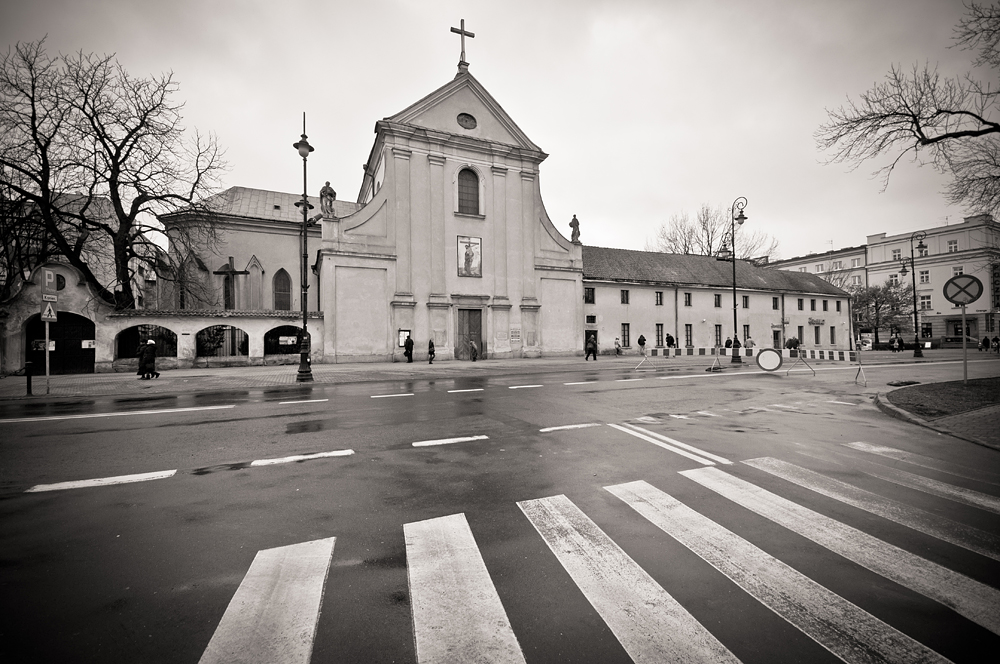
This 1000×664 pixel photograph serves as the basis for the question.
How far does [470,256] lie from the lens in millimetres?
29625

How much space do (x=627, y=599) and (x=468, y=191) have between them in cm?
3015

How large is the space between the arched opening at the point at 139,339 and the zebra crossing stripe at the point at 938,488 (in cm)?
2714

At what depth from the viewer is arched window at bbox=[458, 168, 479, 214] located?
30.2 meters

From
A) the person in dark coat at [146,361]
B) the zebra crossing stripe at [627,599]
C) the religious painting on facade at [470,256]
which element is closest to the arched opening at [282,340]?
the person in dark coat at [146,361]

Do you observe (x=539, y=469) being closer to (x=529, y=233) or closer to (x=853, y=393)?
(x=853, y=393)

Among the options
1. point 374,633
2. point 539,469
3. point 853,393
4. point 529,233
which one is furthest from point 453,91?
point 374,633

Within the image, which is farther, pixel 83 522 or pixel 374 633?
pixel 83 522

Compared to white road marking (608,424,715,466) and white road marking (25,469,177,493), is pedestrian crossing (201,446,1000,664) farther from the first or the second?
white road marking (25,469,177,493)

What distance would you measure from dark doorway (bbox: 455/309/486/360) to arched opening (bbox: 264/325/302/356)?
9.65m

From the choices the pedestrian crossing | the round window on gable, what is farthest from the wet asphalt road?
the round window on gable

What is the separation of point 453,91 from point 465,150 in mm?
4020

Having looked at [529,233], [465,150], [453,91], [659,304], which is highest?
[453,91]

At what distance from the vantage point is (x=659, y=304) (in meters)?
40.2

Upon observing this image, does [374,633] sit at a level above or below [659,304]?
below
